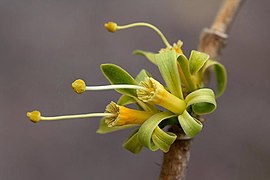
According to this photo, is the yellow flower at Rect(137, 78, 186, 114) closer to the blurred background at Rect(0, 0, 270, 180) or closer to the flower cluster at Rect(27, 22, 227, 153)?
the flower cluster at Rect(27, 22, 227, 153)

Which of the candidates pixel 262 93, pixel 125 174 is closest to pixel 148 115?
pixel 125 174

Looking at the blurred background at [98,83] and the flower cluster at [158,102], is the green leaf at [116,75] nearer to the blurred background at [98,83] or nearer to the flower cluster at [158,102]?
the flower cluster at [158,102]

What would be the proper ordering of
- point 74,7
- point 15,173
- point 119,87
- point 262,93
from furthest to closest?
1. point 74,7
2. point 262,93
3. point 15,173
4. point 119,87

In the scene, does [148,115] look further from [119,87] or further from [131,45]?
[131,45]

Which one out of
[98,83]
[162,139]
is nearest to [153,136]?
[162,139]

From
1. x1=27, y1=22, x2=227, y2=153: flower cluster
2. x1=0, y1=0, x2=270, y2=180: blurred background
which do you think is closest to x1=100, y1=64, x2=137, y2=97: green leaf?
x1=27, y1=22, x2=227, y2=153: flower cluster

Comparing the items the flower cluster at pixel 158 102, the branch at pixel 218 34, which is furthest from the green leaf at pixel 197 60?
the branch at pixel 218 34

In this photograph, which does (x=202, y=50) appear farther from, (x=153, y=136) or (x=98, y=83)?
(x=98, y=83)
